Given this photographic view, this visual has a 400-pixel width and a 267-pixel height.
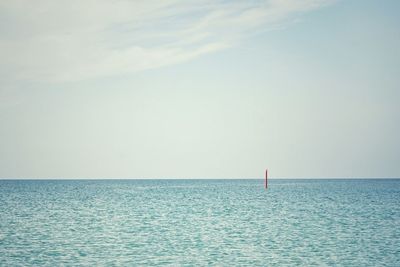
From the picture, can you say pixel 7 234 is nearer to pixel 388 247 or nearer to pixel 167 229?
pixel 167 229

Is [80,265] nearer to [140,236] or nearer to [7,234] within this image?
[140,236]

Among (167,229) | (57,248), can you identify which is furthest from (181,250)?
(167,229)

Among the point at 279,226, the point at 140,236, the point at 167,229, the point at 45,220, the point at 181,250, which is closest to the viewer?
the point at 181,250

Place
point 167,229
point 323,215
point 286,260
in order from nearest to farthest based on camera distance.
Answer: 1. point 286,260
2. point 167,229
3. point 323,215

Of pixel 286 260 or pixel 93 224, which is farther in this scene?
pixel 93 224

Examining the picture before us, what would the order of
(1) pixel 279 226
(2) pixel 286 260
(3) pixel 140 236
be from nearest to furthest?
1. (2) pixel 286 260
2. (3) pixel 140 236
3. (1) pixel 279 226

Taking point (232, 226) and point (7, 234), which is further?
point (232, 226)

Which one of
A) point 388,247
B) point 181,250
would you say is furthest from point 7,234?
point 388,247

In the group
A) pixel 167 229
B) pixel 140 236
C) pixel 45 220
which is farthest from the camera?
pixel 45 220

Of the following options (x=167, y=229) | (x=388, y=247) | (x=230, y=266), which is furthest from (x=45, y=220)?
(x=388, y=247)

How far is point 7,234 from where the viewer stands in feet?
120

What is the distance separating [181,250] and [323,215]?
91.1ft

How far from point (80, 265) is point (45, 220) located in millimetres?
24450

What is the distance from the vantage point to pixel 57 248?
3003cm
